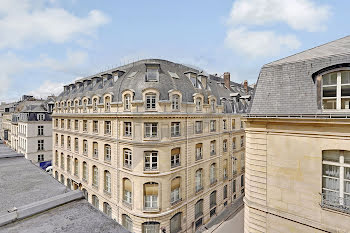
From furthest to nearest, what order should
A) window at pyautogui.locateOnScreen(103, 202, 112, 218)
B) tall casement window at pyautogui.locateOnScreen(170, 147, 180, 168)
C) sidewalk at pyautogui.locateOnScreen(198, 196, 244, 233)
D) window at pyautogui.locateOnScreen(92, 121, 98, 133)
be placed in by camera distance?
window at pyautogui.locateOnScreen(92, 121, 98, 133), sidewalk at pyautogui.locateOnScreen(198, 196, 244, 233), window at pyautogui.locateOnScreen(103, 202, 112, 218), tall casement window at pyautogui.locateOnScreen(170, 147, 180, 168)

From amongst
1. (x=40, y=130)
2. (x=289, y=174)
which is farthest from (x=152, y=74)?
(x=40, y=130)

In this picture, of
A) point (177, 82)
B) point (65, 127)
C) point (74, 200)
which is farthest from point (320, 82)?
point (65, 127)

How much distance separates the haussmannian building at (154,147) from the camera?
2030 cm

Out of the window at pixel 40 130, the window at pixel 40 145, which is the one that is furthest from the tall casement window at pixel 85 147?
the window at pixel 40 130

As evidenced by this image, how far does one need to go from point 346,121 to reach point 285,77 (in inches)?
137

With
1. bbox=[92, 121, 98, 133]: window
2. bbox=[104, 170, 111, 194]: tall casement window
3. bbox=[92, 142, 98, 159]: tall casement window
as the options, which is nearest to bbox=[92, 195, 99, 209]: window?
bbox=[104, 170, 111, 194]: tall casement window

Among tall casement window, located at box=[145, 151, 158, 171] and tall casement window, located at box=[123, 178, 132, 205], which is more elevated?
tall casement window, located at box=[145, 151, 158, 171]

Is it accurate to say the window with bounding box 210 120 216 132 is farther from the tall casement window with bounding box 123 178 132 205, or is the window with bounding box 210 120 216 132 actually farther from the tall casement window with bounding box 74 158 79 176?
the tall casement window with bounding box 74 158 79 176

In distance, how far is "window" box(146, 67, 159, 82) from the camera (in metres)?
22.1

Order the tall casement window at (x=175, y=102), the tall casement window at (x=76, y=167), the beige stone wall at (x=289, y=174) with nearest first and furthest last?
the beige stone wall at (x=289, y=174) → the tall casement window at (x=175, y=102) → the tall casement window at (x=76, y=167)

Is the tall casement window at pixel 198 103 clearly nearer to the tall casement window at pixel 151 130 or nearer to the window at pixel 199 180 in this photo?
the tall casement window at pixel 151 130

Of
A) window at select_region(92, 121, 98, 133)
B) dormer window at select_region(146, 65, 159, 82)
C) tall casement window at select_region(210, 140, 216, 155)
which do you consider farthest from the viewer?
tall casement window at select_region(210, 140, 216, 155)

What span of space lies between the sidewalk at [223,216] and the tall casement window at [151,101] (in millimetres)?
16741

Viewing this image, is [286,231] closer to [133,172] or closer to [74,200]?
[74,200]
